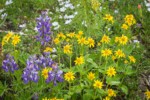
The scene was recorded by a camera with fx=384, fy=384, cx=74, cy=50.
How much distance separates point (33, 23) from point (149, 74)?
2.19m

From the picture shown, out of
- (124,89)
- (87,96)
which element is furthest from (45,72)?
(124,89)

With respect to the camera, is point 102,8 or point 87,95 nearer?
point 87,95

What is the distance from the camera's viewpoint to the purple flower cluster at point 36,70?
390cm

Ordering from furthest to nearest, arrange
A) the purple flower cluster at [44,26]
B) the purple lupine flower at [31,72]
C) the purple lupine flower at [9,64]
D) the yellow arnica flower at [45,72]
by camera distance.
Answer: the purple flower cluster at [44,26], the purple lupine flower at [9,64], the yellow arnica flower at [45,72], the purple lupine flower at [31,72]

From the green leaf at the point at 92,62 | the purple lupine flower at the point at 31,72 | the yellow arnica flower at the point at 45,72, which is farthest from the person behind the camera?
the green leaf at the point at 92,62

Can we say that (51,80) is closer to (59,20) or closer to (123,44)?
(123,44)

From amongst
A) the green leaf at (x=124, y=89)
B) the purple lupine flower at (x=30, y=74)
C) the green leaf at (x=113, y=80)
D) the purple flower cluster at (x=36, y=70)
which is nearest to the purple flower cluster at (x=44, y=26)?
the purple flower cluster at (x=36, y=70)

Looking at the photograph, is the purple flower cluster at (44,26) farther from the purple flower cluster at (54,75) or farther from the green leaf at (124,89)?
the green leaf at (124,89)

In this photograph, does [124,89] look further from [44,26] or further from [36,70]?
[44,26]

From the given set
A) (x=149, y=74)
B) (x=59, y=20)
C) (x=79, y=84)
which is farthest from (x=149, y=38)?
(x=79, y=84)

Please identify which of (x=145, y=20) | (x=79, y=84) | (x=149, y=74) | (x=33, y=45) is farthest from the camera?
(x=145, y=20)

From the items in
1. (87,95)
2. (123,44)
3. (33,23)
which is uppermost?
(33,23)

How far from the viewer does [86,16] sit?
5.29m

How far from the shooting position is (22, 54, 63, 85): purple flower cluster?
390 cm
